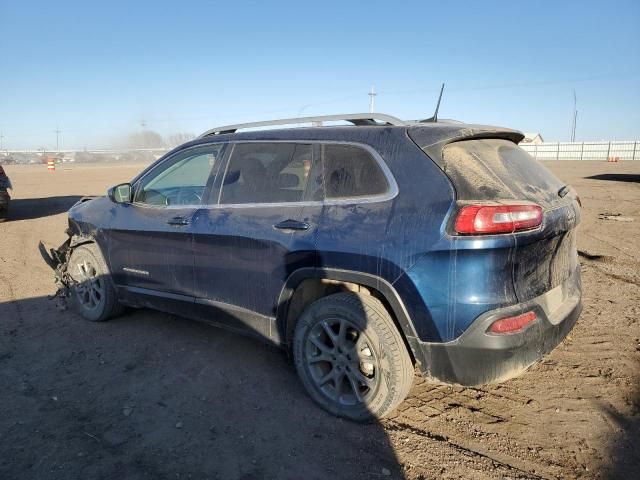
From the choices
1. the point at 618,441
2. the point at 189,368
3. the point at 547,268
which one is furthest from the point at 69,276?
the point at 618,441

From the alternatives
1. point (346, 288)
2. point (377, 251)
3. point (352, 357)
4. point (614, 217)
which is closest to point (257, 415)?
point (352, 357)

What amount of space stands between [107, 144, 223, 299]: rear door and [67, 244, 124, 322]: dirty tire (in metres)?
0.21

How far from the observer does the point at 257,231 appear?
3082 millimetres

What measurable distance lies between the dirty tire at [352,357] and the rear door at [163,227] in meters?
1.16

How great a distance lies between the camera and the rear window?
2.49 metres

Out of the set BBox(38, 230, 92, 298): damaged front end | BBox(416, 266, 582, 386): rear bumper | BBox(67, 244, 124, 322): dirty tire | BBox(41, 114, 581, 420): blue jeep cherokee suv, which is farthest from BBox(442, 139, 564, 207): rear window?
BBox(38, 230, 92, 298): damaged front end

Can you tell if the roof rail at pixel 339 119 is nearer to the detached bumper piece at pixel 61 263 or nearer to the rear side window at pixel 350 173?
the rear side window at pixel 350 173

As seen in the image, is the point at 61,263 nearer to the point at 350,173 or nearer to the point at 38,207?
the point at 350,173

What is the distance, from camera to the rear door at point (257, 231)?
294cm

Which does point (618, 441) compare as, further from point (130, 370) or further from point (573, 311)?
point (130, 370)

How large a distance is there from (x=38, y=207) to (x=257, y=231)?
12.1m

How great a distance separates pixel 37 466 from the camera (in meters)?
2.47

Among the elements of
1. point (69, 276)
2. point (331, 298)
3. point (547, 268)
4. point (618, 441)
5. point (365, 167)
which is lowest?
point (618, 441)

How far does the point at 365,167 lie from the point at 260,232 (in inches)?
32.4
